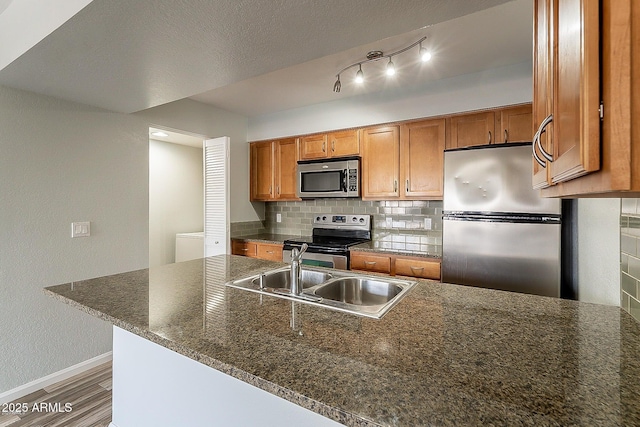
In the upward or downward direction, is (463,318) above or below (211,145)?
below

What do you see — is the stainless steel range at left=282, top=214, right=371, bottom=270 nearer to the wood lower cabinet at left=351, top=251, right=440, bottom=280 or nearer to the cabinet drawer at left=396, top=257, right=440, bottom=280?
the wood lower cabinet at left=351, top=251, right=440, bottom=280

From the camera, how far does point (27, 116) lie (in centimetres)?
221

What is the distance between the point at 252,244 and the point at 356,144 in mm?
1663

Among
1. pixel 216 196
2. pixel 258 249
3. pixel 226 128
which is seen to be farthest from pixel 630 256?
pixel 226 128

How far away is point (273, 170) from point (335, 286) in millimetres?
2559

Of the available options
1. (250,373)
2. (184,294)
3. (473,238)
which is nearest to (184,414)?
(184,294)

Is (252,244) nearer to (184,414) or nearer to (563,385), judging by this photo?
(184,414)

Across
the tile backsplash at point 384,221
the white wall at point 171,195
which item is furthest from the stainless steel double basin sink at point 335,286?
the white wall at point 171,195

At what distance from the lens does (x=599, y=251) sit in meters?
1.57

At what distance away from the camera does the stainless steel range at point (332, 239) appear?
301 cm

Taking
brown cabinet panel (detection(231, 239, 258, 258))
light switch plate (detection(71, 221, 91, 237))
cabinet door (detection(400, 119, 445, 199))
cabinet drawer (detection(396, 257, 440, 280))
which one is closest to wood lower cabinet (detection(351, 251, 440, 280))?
cabinet drawer (detection(396, 257, 440, 280))

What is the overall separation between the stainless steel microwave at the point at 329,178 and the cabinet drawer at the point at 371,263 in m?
0.68

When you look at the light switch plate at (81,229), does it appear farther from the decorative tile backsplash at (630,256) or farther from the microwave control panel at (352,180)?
the decorative tile backsplash at (630,256)

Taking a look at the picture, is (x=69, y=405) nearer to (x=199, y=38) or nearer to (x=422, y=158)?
(x=199, y=38)
